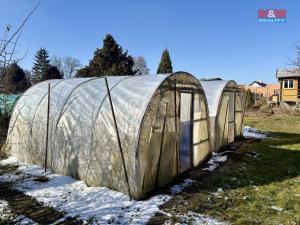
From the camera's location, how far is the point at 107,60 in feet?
94.9

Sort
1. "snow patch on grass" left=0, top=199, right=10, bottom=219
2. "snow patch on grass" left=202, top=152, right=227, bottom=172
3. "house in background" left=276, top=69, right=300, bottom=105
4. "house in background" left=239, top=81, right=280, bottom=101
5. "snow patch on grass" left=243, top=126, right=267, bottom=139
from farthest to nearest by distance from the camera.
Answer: "house in background" left=239, top=81, right=280, bottom=101 < "house in background" left=276, top=69, right=300, bottom=105 < "snow patch on grass" left=243, top=126, right=267, bottom=139 < "snow patch on grass" left=202, top=152, right=227, bottom=172 < "snow patch on grass" left=0, top=199, right=10, bottom=219

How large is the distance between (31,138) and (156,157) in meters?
3.86

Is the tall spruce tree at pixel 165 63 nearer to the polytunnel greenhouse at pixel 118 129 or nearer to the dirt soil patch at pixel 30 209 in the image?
the polytunnel greenhouse at pixel 118 129

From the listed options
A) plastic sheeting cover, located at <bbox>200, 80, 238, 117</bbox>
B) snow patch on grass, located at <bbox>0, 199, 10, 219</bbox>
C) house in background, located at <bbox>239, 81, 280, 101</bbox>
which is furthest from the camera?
house in background, located at <bbox>239, 81, 280, 101</bbox>

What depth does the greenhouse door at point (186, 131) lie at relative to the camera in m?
8.00

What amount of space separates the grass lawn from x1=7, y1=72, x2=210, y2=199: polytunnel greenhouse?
839 mm

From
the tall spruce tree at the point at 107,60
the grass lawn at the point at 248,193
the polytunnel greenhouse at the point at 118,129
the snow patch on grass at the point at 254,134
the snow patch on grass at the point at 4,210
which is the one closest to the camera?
the snow patch on grass at the point at 4,210

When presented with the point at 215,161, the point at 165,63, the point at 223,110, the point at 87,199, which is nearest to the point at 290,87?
the point at 165,63

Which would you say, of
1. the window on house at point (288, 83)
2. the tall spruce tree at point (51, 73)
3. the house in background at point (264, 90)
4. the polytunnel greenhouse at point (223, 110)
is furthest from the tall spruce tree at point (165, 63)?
the polytunnel greenhouse at point (223, 110)

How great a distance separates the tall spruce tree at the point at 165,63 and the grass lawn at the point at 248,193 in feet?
75.9

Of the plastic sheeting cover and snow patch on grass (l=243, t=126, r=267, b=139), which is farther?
snow patch on grass (l=243, t=126, r=267, b=139)

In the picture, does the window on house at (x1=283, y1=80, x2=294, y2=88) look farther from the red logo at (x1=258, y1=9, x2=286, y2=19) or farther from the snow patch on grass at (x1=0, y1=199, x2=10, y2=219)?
the snow patch on grass at (x1=0, y1=199, x2=10, y2=219)

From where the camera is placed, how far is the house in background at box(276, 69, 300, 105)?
105 feet

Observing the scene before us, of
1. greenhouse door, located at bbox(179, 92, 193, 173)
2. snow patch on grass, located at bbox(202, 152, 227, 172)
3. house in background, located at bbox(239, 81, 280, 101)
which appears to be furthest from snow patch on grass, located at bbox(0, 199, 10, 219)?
house in background, located at bbox(239, 81, 280, 101)
